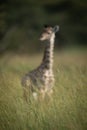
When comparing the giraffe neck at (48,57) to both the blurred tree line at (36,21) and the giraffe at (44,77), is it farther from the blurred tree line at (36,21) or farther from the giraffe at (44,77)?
the blurred tree line at (36,21)

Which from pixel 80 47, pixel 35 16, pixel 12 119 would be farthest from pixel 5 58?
pixel 12 119

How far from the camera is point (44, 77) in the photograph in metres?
7.74

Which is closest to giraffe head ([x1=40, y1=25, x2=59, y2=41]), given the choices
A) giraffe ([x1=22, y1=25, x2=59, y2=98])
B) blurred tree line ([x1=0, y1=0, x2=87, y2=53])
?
giraffe ([x1=22, y1=25, x2=59, y2=98])

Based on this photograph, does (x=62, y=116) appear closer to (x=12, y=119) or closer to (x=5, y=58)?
(x=12, y=119)

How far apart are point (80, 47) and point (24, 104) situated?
1706 centimetres

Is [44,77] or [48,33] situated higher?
[48,33]

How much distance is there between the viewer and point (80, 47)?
23172 millimetres

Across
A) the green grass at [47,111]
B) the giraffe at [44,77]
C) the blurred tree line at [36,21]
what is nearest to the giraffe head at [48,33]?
the giraffe at [44,77]

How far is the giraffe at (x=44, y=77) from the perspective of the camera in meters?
7.30

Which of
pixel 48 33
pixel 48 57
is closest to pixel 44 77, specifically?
pixel 48 57

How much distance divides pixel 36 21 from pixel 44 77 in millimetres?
11070

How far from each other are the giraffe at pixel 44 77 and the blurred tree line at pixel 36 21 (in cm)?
569

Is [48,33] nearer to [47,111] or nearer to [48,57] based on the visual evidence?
[48,57]

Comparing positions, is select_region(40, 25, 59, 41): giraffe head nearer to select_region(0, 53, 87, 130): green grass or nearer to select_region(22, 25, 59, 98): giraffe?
select_region(22, 25, 59, 98): giraffe
